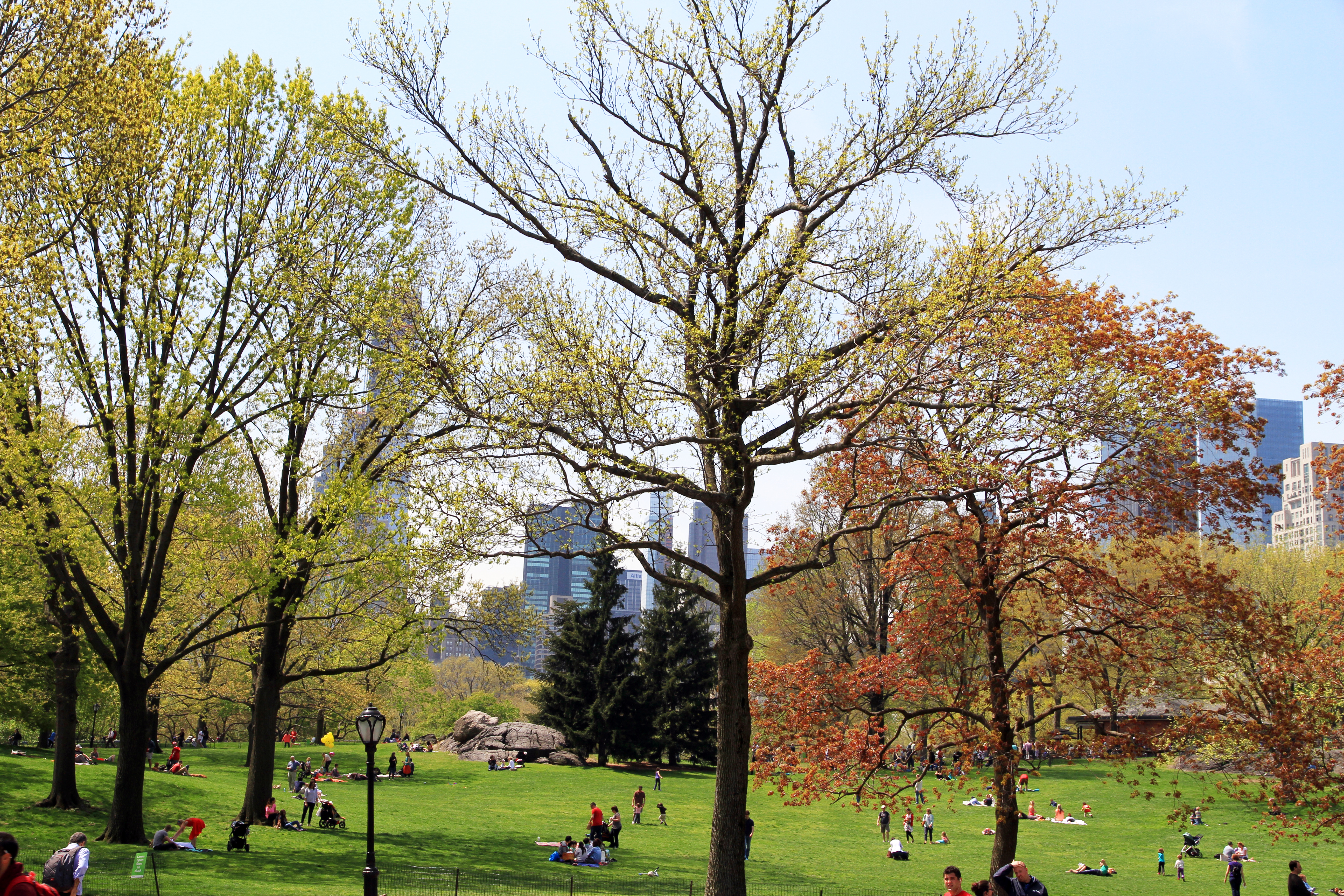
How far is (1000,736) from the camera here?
16.8 metres

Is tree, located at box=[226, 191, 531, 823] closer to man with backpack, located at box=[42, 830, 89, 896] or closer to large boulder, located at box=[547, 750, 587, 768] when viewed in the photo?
man with backpack, located at box=[42, 830, 89, 896]

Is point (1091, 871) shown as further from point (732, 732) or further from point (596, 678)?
point (596, 678)

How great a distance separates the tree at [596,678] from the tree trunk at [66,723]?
23847 mm

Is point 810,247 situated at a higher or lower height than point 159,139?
lower

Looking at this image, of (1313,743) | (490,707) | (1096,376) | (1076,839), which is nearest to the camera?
(1096,376)

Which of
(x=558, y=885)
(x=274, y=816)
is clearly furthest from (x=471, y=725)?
(x=558, y=885)

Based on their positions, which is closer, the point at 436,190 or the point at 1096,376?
the point at 1096,376

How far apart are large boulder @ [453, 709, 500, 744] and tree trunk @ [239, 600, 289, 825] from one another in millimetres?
29497

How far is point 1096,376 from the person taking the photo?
48.1ft

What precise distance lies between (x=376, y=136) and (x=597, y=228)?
4112mm

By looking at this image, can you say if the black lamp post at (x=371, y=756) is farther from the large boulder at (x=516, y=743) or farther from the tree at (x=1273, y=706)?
the large boulder at (x=516, y=743)

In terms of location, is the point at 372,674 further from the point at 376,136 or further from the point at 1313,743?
the point at 1313,743

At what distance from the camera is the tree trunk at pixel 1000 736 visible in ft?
54.3

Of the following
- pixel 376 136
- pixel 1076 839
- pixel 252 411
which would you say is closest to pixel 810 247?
pixel 376 136
